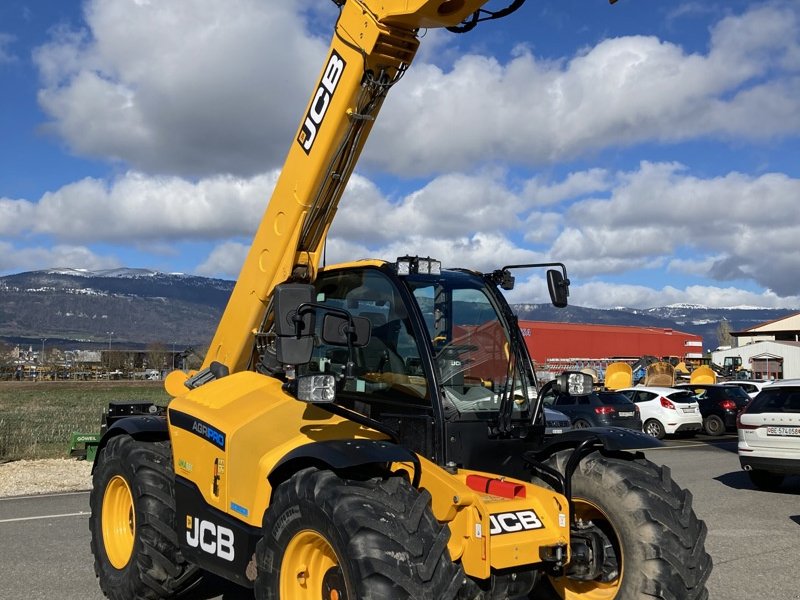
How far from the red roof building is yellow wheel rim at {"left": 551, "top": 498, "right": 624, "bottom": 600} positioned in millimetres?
45599

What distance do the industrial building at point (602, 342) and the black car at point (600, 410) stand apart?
Result: 2894cm

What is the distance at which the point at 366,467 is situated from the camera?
172 inches

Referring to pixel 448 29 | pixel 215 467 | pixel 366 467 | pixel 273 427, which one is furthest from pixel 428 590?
pixel 448 29

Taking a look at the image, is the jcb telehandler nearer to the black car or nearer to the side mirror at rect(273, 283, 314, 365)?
the side mirror at rect(273, 283, 314, 365)

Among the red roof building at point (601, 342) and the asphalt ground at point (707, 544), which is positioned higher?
the red roof building at point (601, 342)

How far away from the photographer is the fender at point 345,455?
4.20 meters

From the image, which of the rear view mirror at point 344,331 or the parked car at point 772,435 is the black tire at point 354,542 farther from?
the parked car at point 772,435

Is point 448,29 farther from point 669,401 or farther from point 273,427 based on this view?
point 669,401

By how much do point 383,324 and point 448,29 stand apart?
1957 millimetres

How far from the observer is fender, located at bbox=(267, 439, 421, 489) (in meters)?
4.20

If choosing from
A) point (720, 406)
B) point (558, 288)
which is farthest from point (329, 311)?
point (720, 406)

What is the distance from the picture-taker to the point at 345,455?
4246 millimetres

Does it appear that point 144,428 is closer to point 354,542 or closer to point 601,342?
point 354,542

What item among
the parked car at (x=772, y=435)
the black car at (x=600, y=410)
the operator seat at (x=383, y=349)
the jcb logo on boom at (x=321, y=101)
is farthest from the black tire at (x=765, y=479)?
the jcb logo on boom at (x=321, y=101)
